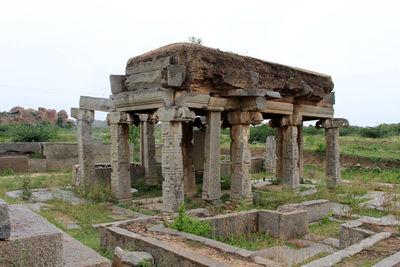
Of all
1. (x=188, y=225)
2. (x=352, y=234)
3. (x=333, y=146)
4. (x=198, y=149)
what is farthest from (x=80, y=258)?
(x=198, y=149)

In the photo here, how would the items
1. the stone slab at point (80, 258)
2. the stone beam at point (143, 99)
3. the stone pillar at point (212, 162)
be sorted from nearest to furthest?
the stone slab at point (80, 258), the stone beam at point (143, 99), the stone pillar at point (212, 162)

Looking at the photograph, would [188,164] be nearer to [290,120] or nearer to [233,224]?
[290,120]

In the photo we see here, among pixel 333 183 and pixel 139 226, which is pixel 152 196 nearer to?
pixel 139 226

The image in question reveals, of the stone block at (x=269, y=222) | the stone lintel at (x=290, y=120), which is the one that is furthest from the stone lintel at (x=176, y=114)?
the stone lintel at (x=290, y=120)

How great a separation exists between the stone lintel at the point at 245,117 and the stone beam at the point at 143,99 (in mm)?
2642

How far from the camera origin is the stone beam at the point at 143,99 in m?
8.56

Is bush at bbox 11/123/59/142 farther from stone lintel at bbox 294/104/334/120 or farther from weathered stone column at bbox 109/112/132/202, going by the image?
stone lintel at bbox 294/104/334/120

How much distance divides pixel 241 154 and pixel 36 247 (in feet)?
26.3

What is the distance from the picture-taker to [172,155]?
336 inches

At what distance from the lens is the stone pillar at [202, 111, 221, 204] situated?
31.9ft

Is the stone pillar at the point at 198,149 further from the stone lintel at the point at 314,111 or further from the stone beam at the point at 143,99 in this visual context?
the stone beam at the point at 143,99

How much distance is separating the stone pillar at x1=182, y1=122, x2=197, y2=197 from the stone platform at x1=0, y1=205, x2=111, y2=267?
8.91m

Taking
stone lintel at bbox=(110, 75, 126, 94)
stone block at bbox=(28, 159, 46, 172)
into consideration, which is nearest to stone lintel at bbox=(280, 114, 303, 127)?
stone lintel at bbox=(110, 75, 126, 94)

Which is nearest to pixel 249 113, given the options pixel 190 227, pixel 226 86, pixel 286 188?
pixel 226 86
